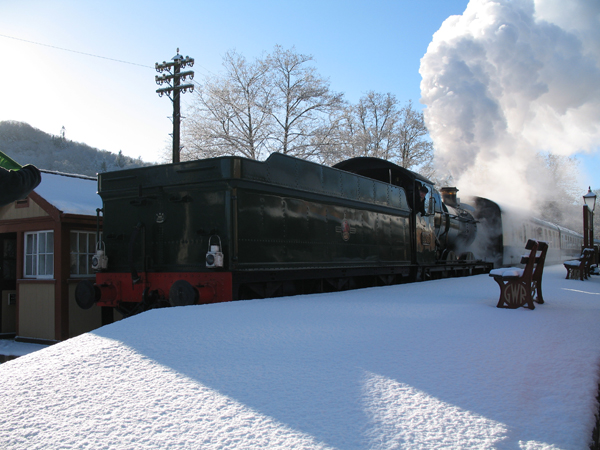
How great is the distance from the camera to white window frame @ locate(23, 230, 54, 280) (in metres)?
9.67

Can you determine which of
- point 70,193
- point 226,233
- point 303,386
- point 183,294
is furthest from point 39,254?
point 303,386

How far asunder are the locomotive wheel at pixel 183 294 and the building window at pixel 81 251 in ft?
14.5

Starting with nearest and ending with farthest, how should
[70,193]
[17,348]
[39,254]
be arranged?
[17,348]
[39,254]
[70,193]

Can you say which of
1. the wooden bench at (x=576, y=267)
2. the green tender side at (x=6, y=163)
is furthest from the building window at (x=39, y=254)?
the wooden bench at (x=576, y=267)

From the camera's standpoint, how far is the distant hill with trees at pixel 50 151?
105 metres

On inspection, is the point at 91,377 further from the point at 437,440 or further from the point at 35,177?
the point at 437,440

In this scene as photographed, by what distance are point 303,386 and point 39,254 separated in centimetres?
879

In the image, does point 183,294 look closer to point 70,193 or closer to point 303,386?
point 303,386

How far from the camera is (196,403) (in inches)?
99.3

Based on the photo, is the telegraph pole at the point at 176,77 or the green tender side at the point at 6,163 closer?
the green tender side at the point at 6,163

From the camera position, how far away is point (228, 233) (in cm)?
625

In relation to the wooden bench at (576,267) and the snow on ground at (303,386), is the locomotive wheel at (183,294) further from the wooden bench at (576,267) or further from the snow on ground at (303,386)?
the wooden bench at (576,267)

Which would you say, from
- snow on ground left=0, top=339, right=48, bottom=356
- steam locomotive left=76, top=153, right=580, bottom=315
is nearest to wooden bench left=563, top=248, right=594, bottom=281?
steam locomotive left=76, top=153, right=580, bottom=315

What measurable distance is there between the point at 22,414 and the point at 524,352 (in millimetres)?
3230
